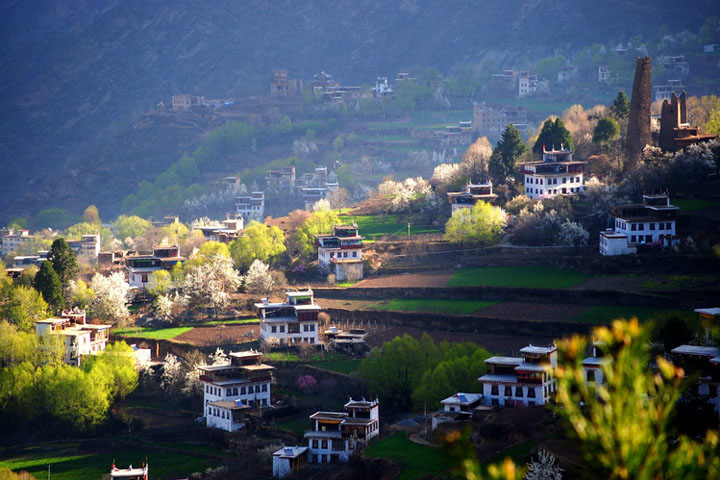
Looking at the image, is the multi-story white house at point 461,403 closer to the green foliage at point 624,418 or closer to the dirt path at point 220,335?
the dirt path at point 220,335

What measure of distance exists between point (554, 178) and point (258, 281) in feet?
76.6

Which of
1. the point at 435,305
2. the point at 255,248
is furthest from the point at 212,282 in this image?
the point at 435,305

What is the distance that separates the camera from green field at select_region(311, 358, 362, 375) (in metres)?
56.8

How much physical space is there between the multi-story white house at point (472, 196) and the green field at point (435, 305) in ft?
55.0

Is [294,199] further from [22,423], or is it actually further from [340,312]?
[22,423]

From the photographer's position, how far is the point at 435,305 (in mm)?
64375

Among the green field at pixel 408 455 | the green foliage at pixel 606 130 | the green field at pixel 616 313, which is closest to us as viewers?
the green field at pixel 408 455

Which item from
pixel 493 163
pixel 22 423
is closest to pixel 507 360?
pixel 22 423

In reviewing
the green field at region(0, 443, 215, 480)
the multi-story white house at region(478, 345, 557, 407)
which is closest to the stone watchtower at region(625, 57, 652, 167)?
the multi-story white house at region(478, 345, 557, 407)

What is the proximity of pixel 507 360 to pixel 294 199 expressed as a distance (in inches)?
3513

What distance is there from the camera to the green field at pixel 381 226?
83.3m

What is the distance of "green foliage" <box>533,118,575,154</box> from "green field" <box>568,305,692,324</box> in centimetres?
2996

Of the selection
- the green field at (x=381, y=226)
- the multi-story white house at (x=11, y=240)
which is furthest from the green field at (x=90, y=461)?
the multi-story white house at (x=11, y=240)

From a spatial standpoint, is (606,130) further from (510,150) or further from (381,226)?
(381,226)
